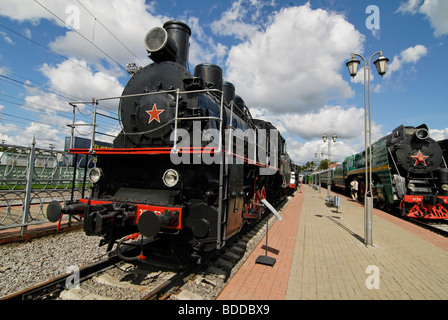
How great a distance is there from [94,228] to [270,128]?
7885 mm

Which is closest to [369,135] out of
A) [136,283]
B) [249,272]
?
[249,272]

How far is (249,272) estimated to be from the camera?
434 cm

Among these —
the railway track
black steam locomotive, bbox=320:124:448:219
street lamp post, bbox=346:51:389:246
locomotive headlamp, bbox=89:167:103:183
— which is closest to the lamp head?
street lamp post, bbox=346:51:389:246

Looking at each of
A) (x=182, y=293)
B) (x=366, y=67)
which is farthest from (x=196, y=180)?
(x=366, y=67)

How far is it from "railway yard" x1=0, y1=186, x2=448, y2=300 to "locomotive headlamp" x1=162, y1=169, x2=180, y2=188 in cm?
146

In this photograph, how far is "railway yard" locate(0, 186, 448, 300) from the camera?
11.6 ft

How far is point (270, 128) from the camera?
9820 mm

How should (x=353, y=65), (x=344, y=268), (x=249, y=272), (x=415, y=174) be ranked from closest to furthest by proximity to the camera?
1. (x=249, y=272)
2. (x=344, y=268)
3. (x=353, y=65)
4. (x=415, y=174)

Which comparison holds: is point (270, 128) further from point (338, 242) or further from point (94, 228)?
point (94, 228)

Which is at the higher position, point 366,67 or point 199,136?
point 366,67

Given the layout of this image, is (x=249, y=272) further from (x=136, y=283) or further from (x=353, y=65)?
(x=353, y=65)

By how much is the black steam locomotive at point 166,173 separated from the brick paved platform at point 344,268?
971 millimetres

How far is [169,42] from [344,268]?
5616 millimetres

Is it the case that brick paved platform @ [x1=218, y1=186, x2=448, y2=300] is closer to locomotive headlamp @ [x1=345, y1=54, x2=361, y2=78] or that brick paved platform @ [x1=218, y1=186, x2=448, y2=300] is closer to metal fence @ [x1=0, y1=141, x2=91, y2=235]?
metal fence @ [x1=0, y1=141, x2=91, y2=235]
